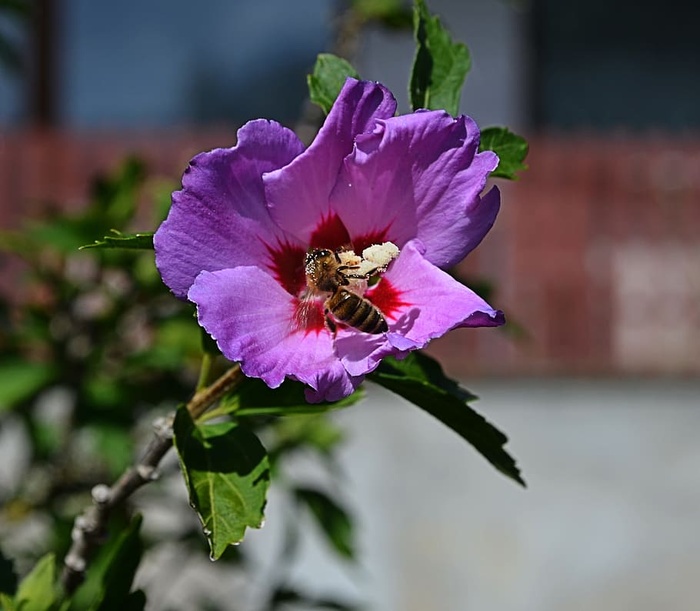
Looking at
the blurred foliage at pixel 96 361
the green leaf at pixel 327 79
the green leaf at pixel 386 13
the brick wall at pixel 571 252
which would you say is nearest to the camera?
the green leaf at pixel 327 79

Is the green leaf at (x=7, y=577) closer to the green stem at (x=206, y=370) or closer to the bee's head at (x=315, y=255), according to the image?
the green stem at (x=206, y=370)

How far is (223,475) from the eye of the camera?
A: 723 mm

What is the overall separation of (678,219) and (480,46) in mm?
1737

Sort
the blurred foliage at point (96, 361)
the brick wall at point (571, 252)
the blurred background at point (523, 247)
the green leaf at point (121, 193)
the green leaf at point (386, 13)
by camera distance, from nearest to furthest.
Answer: the blurred foliage at point (96, 361) < the green leaf at point (121, 193) < the green leaf at point (386, 13) < the blurred background at point (523, 247) < the brick wall at point (571, 252)

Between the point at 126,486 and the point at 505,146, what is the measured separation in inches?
13.8

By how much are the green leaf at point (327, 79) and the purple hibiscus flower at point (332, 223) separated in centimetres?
7

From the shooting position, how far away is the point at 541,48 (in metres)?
6.88

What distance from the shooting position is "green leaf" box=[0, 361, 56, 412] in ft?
4.48

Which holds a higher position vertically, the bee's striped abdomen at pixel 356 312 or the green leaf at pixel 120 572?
the bee's striped abdomen at pixel 356 312

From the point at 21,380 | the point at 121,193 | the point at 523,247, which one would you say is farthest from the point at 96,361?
the point at 523,247

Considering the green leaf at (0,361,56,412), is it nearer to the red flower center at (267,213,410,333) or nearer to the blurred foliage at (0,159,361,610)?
the blurred foliage at (0,159,361,610)

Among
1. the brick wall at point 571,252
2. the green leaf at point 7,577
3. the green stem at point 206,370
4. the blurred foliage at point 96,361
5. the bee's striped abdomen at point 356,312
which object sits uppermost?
the bee's striped abdomen at point 356,312

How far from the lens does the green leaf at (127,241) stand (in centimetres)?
66

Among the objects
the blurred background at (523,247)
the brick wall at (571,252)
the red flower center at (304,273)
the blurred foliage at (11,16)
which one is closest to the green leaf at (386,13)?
the blurred background at (523,247)
